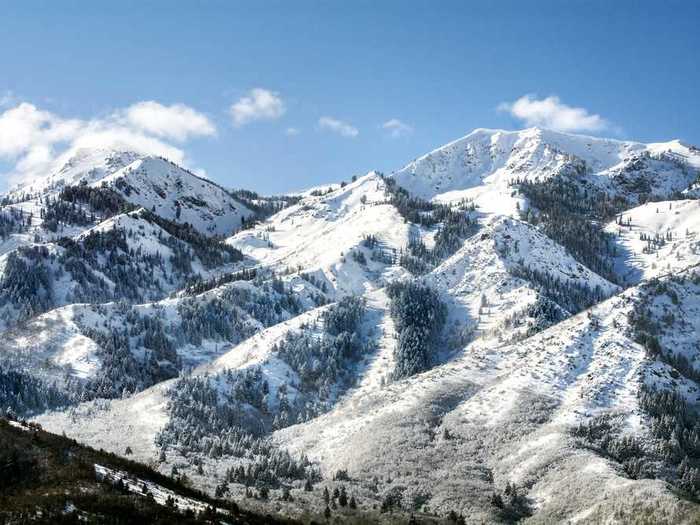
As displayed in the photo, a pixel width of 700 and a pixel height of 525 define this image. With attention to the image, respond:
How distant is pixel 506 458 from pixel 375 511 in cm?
3775

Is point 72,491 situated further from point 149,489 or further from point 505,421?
point 505,421

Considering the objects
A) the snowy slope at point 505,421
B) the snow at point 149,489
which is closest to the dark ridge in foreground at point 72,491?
the snow at point 149,489

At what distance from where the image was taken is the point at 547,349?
183 m

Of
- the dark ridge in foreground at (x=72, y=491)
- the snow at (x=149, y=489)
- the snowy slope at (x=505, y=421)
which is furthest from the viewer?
the snowy slope at (x=505, y=421)

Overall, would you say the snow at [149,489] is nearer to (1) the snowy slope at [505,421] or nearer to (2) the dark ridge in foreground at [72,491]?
(2) the dark ridge in foreground at [72,491]

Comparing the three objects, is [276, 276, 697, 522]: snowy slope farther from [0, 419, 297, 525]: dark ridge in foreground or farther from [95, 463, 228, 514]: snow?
[95, 463, 228, 514]: snow

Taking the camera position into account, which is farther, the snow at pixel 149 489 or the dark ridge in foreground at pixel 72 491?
the snow at pixel 149 489

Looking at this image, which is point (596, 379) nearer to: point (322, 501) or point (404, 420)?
point (404, 420)

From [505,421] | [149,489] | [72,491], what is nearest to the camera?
[72,491]

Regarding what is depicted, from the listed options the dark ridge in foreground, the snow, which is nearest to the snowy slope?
the dark ridge in foreground

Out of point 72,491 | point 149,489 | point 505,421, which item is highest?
point 72,491

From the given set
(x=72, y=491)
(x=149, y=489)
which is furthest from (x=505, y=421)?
(x=72, y=491)

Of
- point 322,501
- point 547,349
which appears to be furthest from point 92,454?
point 547,349

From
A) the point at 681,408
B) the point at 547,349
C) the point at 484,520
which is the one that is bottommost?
the point at 484,520
